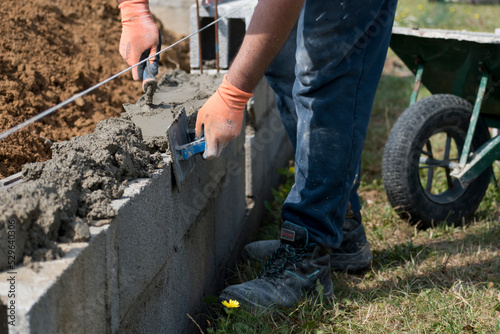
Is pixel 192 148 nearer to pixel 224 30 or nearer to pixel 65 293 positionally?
pixel 65 293

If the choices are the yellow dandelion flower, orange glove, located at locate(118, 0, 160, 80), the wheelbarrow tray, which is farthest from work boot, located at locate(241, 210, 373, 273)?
the wheelbarrow tray

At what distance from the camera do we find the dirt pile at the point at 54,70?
2.12 metres

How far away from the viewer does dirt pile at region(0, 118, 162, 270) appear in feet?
3.62

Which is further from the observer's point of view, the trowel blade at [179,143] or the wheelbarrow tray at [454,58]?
the wheelbarrow tray at [454,58]

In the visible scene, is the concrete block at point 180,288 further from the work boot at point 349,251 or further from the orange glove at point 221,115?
the orange glove at point 221,115

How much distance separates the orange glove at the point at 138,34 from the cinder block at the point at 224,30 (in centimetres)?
86

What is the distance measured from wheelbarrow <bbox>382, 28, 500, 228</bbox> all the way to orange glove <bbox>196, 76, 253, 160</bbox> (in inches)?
53.4

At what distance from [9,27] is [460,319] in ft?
7.85

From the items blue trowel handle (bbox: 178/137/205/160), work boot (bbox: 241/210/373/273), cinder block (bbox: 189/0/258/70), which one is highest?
cinder block (bbox: 189/0/258/70)

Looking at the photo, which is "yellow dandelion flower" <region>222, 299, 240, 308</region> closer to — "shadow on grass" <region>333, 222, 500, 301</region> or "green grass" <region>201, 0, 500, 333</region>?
"green grass" <region>201, 0, 500, 333</region>

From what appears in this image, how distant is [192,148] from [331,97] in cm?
52

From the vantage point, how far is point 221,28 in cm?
294

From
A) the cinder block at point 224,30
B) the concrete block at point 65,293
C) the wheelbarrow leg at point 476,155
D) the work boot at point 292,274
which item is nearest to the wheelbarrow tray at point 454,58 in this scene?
the wheelbarrow leg at point 476,155

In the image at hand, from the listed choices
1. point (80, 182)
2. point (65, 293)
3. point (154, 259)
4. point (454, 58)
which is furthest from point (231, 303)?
point (454, 58)
